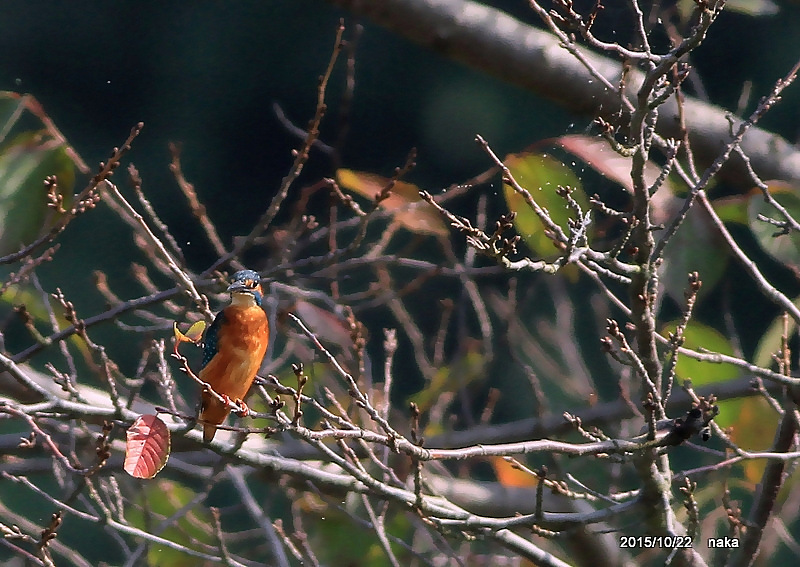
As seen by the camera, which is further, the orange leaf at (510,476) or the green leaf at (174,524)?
the orange leaf at (510,476)

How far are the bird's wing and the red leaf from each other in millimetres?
195

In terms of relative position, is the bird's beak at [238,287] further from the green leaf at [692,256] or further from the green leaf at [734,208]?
the green leaf at [734,208]

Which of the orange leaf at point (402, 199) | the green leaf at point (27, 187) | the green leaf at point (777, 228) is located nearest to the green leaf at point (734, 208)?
the green leaf at point (777, 228)

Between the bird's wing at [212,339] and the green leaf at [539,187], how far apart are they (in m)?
0.36

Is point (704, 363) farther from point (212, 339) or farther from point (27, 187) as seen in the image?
point (27, 187)

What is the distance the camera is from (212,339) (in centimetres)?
102

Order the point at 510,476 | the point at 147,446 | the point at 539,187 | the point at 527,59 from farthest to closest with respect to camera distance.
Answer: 1. the point at 510,476
2. the point at 527,59
3. the point at 539,187
4. the point at 147,446

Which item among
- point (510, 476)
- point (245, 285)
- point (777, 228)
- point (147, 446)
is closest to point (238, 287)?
point (245, 285)

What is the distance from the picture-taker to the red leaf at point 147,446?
2.58 feet

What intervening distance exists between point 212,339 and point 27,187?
311mm

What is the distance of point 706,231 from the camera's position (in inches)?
45.5

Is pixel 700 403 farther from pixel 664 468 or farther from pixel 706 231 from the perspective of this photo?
pixel 706 231

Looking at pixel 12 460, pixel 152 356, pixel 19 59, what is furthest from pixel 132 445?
pixel 19 59

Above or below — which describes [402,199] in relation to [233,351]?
above
